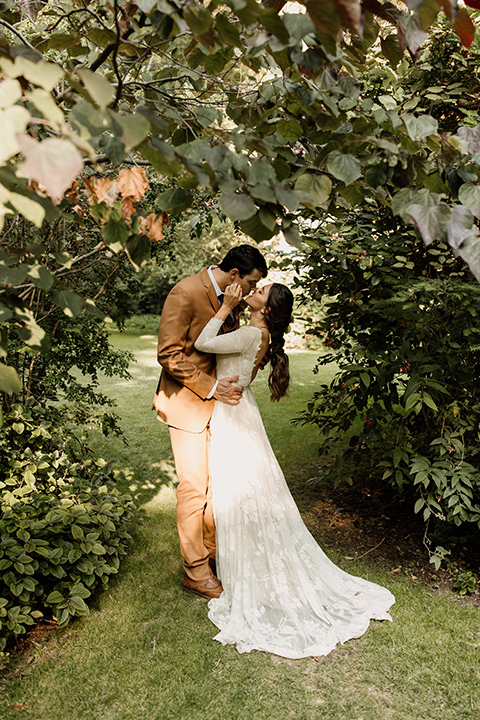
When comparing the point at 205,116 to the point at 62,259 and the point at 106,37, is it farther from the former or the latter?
the point at 62,259

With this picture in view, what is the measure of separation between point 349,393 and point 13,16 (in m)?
2.62

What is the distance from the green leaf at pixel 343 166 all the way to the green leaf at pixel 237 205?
278 mm

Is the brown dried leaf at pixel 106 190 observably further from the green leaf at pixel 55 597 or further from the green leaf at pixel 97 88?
the green leaf at pixel 55 597

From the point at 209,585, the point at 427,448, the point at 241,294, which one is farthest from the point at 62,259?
the point at 427,448

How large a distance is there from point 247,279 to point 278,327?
35cm

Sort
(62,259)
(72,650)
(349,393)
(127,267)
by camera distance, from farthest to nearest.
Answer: (127,267), (349,393), (72,650), (62,259)

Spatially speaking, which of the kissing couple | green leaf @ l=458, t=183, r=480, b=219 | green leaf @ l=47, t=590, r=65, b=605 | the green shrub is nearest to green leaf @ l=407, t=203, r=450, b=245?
green leaf @ l=458, t=183, r=480, b=219

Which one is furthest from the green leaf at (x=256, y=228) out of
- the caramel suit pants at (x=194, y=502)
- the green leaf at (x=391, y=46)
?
the caramel suit pants at (x=194, y=502)

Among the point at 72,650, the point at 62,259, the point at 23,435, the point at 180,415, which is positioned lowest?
the point at 72,650

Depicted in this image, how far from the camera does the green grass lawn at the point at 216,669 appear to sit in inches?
93.0

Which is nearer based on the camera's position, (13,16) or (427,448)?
(13,16)

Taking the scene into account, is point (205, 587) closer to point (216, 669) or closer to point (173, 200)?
point (216, 669)

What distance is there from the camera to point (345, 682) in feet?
8.25

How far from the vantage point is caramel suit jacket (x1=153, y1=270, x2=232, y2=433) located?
10.5 ft
